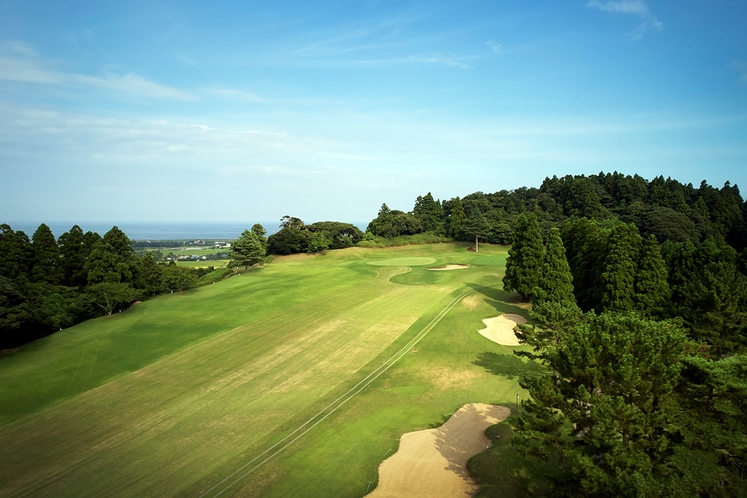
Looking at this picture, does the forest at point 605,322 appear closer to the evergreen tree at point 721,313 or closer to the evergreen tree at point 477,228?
the evergreen tree at point 721,313

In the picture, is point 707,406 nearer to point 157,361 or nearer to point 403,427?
point 403,427

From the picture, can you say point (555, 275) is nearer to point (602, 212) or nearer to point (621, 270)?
point (621, 270)

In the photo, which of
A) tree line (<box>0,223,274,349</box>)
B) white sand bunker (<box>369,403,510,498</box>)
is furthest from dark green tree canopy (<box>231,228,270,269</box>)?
white sand bunker (<box>369,403,510,498</box>)

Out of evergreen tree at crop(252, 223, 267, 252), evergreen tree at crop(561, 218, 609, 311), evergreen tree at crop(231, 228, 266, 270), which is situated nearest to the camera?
evergreen tree at crop(561, 218, 609, 311)

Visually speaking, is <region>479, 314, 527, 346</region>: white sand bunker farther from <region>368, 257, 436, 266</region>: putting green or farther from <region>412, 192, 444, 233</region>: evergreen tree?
<region>412, 192, 444, 233</region>: evergreen tree

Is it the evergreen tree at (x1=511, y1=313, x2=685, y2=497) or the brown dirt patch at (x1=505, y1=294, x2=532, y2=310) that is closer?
the evergreen tree at (x1=511, y1=313, x2=685, y2=497)

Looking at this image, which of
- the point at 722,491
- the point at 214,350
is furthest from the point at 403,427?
the point at 214,350

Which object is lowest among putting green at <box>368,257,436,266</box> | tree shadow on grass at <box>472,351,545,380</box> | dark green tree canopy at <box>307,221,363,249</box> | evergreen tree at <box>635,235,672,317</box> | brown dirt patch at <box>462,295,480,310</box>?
tree shadow on grass at <box>472,351,545,380</box>
